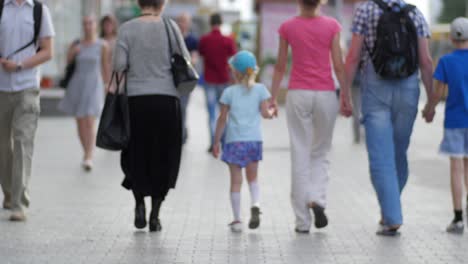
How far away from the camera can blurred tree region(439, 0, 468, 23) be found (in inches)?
5709

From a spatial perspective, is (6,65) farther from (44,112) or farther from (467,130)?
(44,112)

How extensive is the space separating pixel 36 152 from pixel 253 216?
8780 millimetres

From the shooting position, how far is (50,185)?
12938mm

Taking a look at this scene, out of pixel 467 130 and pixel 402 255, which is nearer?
pixel 402 255

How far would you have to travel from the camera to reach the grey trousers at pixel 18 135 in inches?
391

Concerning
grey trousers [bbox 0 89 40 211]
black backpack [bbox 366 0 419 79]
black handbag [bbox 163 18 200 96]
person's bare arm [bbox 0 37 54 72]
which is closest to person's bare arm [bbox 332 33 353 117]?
black backpack [bbox 366 0 419 79]

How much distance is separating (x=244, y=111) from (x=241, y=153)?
318mm

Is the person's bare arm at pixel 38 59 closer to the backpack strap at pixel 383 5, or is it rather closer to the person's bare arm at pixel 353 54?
the person's bare arm at pixel 353 54

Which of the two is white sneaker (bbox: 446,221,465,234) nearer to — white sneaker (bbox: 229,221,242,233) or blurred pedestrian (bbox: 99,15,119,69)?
white sneaker (bbox: 229,221,242,233)

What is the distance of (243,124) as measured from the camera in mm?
9727

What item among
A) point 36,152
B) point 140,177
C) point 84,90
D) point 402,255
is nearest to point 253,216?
point 140,177

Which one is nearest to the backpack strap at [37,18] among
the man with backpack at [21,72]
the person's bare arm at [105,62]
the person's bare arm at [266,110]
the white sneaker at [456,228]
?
the man with backpack at [21,72]

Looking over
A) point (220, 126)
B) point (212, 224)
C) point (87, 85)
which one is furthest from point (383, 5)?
point (87, 85)

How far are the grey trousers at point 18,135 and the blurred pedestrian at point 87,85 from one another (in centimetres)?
475
